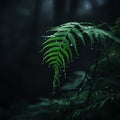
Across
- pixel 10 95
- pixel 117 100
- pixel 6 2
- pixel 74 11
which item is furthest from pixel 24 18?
pixel 117 100

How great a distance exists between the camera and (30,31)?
28.8 ft

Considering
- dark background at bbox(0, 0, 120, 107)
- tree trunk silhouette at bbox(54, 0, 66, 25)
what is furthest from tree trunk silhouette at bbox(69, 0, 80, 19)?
tree trunk silhouette at bbox(54, 0, 66, 25)

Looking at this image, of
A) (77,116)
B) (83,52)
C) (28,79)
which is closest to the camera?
(77,116)

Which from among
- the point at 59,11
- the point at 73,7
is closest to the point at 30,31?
the point at 59,11

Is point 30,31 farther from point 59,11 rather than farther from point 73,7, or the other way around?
point 73,7

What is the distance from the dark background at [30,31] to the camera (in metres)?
8.24

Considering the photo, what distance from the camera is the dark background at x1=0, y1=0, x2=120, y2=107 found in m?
8.24

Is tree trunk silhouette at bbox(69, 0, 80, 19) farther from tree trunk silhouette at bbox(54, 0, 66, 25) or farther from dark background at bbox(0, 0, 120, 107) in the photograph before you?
tree trunk silhouette at bbox(54, 0, 66, 25)

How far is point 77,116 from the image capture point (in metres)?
1.64

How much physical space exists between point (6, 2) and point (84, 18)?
6.83 feet

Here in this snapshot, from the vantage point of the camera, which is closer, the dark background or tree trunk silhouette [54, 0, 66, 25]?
the dark background

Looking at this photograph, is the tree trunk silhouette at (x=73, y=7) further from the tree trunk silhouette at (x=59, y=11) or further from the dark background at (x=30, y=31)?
the tree trunk silhouette at (x=59, y=11)

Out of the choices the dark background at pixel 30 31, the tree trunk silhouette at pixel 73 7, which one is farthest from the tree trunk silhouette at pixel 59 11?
the tree trunk silhouette at pixel 73 7

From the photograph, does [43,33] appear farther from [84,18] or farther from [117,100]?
[117,100]
